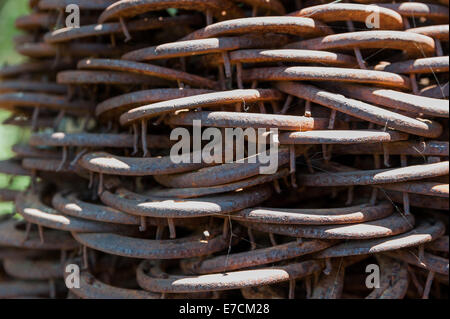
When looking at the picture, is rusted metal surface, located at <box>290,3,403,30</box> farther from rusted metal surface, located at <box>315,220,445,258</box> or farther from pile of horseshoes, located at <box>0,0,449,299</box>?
rusted metal surface, located at <box>315,220,445,258</box>

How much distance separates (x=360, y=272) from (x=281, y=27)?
1.15 feet

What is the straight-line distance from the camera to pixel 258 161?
496 millimetres

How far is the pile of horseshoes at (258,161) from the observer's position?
1.64 feet

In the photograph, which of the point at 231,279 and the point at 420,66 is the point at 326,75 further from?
the point at 231,279

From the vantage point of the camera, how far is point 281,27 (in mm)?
506

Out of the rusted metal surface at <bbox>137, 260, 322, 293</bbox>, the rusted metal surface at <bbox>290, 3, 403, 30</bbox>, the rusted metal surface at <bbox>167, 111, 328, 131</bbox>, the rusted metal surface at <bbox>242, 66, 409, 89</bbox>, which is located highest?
the rusted metal surface at <bbox>290, 3, 403, 30</bbox>

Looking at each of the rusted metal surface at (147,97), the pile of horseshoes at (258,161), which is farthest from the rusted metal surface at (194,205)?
the rusted metal surface at (147,97)

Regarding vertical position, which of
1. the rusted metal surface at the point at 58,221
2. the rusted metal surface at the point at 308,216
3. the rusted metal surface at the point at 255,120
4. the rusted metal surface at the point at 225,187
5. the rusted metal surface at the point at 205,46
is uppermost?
the rusted metal surface at the point at 205,46

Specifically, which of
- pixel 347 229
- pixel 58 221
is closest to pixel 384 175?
pixel 347 229

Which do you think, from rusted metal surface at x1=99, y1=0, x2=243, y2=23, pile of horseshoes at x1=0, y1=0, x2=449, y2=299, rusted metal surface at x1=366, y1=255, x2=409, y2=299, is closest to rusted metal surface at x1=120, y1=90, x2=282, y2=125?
pile of horseshoes at x1=0, y1=0, x2=449, y2=299

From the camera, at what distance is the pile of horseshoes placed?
50 centimetres
